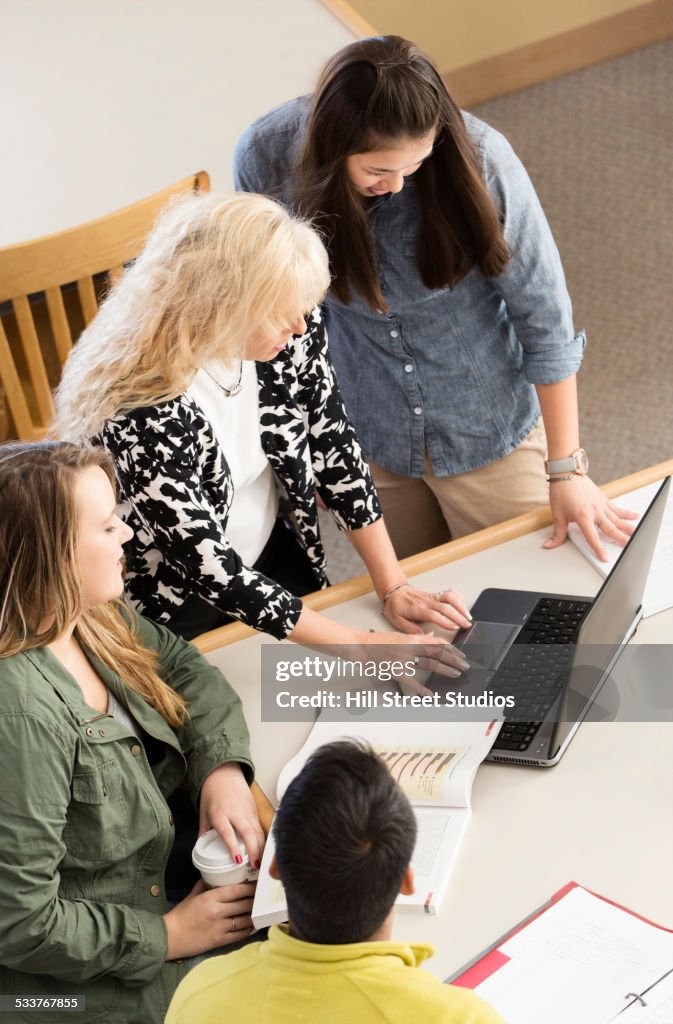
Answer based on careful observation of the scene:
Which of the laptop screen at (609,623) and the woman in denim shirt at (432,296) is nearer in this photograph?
the laptop screen at (609,623)

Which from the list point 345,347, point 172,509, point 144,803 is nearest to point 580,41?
point 345,347

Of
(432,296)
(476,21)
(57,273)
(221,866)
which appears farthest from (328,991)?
(476,21)

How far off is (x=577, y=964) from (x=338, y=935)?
12.4 inches

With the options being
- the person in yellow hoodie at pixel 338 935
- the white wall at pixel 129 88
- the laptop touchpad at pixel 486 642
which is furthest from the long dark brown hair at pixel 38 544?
the white wall at pixel 129 88

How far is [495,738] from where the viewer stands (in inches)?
49.8

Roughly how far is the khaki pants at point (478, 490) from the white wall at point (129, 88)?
912 mm

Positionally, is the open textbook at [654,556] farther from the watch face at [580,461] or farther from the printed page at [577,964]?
the printed page at [577,964]

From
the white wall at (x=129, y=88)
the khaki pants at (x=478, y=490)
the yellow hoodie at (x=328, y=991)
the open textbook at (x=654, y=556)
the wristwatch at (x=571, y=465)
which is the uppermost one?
the white wall at (x=129, y=88)

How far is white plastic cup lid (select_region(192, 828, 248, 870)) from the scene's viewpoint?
46.8 inches

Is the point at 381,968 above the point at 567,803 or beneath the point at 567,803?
above

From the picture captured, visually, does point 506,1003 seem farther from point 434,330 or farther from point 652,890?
point 434,330

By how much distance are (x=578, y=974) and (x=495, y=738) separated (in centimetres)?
31

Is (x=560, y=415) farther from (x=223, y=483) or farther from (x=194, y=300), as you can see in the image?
(x=194, y=300)

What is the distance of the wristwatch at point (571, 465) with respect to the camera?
1.65 m
